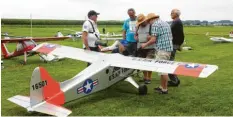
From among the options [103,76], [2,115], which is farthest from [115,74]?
[2,115]

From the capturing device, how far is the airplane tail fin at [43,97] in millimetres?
5516

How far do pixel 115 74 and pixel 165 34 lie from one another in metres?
1.46

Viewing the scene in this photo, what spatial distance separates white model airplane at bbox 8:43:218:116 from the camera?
564 cm

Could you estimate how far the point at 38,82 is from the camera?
A: 5680 mm

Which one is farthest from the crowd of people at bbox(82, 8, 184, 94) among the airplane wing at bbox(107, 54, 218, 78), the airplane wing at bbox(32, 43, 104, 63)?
the airplane wing at bbox(107, 54, 218, 78)

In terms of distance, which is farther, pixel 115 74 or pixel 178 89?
pixel 178 89

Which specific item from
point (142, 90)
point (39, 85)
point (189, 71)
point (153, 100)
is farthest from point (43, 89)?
point (189, 71)

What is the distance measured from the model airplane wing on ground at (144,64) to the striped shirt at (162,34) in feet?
1.72

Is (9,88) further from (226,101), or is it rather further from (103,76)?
(226,101)

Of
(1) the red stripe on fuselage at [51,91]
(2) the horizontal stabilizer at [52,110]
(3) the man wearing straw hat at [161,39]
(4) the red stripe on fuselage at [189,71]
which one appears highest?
(3) the man wearing straw hat at [161,39]

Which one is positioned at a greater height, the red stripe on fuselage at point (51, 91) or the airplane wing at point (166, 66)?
the airplane wing at point (166, 66)

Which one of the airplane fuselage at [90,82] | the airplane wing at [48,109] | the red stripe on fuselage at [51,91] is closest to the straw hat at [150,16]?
the airplane fuselage at [90,82]

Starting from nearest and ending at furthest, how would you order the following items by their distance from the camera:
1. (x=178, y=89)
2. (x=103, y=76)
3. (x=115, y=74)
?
(x=103, y=76)
(x=115, y=74)
(x=178, y=89)

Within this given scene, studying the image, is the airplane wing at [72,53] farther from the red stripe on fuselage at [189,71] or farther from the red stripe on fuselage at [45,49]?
the red stripe on fuselage at [189,71]
